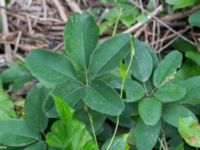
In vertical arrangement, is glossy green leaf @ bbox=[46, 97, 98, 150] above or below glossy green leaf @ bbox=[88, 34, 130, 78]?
below

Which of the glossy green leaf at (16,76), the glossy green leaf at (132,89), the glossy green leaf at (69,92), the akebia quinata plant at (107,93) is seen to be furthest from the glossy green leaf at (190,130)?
the glossy green leaf at (16,76)

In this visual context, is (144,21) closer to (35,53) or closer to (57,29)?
(57,29)

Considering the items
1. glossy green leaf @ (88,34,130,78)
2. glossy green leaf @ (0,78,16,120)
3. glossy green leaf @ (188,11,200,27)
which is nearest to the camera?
glossy green leaf @ (88,34,130,78)

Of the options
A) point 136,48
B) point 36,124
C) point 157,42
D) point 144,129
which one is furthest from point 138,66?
point 157,42

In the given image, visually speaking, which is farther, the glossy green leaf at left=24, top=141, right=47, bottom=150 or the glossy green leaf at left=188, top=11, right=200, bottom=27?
the glossy green leaf at left=188, top=11, right=200, bottom=27

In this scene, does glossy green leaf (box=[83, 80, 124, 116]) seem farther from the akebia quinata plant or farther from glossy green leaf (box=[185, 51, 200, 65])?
glossy green leaf (box=[185, 51, 200, 65])

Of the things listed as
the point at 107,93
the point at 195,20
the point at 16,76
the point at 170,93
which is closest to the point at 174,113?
the point at 170,93

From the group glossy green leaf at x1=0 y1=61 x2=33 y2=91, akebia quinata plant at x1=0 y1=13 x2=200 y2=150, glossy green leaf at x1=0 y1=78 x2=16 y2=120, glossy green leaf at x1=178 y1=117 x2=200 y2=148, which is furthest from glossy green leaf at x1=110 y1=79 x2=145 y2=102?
glossy green leaf at x1=0 y1=61 x2=33 y2=91
